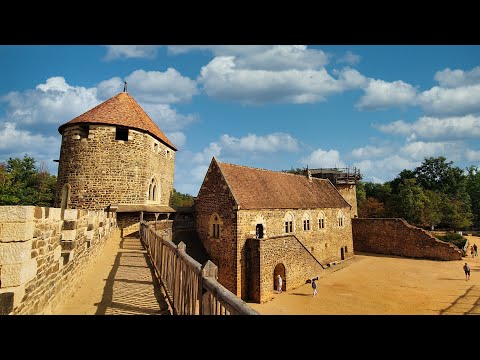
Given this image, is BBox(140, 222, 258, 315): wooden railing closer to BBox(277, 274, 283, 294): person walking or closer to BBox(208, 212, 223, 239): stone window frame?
BBox(208, 212, 223, 239): stone window frame

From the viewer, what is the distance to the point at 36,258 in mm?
4520

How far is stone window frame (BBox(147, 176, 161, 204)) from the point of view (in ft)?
67.8

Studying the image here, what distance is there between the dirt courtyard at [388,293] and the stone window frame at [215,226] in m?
5.04

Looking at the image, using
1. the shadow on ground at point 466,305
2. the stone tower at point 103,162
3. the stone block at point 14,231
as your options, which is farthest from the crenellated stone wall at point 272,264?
the stone block at point 14,231

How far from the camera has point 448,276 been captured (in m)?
21.2

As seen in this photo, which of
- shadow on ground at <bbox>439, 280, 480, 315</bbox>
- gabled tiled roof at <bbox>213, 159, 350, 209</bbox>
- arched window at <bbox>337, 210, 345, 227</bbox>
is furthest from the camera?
arched window at <bbox>337, 210, 345, 227</bbox>

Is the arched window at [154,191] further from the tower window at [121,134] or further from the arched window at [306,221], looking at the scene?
the arched window at [306,221]

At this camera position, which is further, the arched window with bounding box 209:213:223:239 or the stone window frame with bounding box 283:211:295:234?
the stone window frame with bounding box 283:211:295:234

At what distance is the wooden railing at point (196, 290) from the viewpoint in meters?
2.90

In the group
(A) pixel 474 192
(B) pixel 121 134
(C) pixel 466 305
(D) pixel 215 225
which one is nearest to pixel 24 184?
(B) pixel 121 134

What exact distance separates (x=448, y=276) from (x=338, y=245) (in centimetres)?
870

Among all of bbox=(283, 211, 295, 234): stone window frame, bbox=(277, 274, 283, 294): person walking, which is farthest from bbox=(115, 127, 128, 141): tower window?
bbox=(277, 274, 283, 294): person walking

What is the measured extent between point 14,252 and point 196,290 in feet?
9.04
